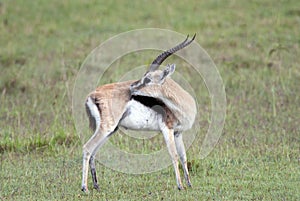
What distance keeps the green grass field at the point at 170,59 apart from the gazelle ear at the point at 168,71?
0.98 metres

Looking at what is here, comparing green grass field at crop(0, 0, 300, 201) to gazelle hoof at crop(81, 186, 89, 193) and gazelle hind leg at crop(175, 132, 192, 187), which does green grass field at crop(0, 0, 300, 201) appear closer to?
gazelle hoof at crop(81, 186, 89, 193)

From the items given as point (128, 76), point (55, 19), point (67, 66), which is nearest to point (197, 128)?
point (128, 76)

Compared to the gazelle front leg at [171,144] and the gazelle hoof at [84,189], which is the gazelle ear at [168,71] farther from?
the gazelle hoof at [84,189]

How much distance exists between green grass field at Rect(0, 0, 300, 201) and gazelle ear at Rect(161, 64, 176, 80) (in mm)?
981

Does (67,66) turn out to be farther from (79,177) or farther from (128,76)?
(79,177)

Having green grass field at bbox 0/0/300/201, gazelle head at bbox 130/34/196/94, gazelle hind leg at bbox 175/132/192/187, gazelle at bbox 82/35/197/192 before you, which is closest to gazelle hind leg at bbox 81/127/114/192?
gazelle at bbox 82/35/197/192

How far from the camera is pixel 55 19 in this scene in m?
12.9

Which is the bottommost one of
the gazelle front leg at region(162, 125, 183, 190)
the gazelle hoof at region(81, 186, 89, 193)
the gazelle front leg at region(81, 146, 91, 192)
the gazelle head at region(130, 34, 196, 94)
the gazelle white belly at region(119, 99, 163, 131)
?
the gazelle hoof at region(81, 186, 89, 193)

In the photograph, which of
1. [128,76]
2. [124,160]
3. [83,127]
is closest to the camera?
[124,160]

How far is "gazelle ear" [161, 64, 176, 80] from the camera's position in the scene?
6.03 meters

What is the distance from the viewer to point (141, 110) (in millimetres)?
6043

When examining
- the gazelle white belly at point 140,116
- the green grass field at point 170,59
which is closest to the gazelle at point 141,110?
the gazelle white belly at point 140,116

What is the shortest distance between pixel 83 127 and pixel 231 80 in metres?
2.84

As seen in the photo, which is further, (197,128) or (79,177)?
(197,128)
